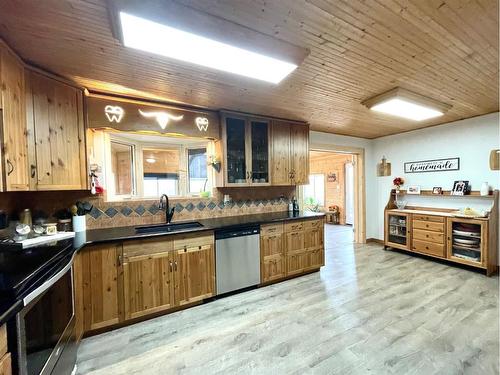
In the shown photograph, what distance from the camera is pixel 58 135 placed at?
205 centimetres

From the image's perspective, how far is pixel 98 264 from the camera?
212 centimetres

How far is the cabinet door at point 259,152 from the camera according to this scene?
133 inches

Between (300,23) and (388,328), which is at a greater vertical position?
(300,23)

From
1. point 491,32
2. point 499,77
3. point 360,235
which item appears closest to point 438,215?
point 360,235

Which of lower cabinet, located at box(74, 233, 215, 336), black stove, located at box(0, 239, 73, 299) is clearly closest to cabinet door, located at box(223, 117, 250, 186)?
lower cabinet, located at box(74, 233, 215, 336)

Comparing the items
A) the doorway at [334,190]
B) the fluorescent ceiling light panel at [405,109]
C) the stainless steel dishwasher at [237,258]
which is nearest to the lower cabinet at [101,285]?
the stainless steel dishwasher at [237,258]

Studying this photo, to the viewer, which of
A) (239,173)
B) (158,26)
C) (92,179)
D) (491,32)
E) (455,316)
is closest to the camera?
(158,26)

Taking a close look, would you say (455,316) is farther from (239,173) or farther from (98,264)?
(98,264)

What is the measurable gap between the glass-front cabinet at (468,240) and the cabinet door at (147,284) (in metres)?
4.30

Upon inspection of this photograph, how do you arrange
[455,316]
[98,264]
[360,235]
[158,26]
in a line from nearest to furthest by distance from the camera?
[158,26], [98,264], [455,316], [360,235]

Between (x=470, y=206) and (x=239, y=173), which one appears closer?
(x=239, y=173)

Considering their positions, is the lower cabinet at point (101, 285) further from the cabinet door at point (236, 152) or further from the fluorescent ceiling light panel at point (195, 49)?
the fluorescent ceiling light panel at point (195, 49)

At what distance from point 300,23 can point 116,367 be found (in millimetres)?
2845

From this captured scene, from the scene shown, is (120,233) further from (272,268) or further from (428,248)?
(428,248)
